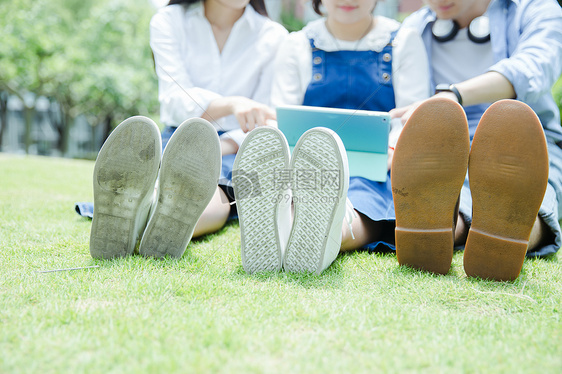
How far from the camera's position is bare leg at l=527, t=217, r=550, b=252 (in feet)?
5.85

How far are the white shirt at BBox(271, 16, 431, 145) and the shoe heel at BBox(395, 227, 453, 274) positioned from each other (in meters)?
0.65

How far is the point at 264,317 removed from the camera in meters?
1.16

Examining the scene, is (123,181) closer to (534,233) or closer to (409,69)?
(409,69)

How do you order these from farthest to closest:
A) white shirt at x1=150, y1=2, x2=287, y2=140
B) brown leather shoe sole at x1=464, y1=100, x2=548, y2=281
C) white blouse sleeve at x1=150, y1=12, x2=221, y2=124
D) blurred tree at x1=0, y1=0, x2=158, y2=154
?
blurred tree at x1=0, y1=0, x2=158, y2=154, white shirt at x1=150, y1=2, x2=287, y2=140, white blouse sleeve at x1=150, y1=12, x2=221, y2=124, brown leather shoe sole at x1=464, y1=100, x2=548, y2=281

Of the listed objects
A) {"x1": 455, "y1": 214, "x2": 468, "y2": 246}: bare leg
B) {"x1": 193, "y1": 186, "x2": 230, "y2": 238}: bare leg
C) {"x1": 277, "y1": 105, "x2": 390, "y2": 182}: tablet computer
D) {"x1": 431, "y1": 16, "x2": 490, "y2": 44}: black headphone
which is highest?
{"x1": 431, "y1": 16, "x2": 490, "y2": 44}: black headphone

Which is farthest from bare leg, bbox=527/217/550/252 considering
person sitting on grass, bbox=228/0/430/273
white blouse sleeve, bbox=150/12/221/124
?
white blouse sleeve, bbox=150/12/221/124

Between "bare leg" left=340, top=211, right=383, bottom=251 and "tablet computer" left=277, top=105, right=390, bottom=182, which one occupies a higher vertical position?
"tablet computer" left=277, top=105, right=390, bottom=182

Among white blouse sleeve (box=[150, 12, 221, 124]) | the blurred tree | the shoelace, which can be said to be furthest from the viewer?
the blurred tree

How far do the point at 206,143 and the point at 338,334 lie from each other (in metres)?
0.82

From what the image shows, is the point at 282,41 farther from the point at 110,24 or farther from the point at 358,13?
the point at 110,24

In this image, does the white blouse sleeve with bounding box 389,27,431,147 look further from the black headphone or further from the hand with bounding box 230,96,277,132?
the hand with bounding box 230,96,277,132

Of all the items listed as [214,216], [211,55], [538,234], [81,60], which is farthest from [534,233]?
[81,60]

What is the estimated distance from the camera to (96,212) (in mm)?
1636

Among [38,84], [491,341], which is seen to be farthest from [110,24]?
[491,341]
